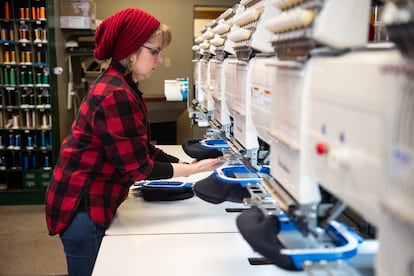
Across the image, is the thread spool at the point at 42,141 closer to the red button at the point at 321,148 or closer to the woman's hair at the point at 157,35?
the woman's hair at the point at 157,35

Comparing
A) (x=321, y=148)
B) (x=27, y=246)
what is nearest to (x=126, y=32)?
(x=321, y=148)

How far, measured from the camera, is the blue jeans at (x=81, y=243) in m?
1.83

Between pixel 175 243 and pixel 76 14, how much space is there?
13.7 ft

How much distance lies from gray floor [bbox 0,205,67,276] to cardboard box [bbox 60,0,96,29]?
214 cm

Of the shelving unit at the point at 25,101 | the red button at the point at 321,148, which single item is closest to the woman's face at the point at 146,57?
the red button at the point at 321,148

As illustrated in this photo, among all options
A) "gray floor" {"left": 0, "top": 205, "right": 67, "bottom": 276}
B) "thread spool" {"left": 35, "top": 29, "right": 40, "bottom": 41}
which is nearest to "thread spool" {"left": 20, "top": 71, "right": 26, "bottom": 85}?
"thread spool" {"left": 35, "top": 29, "right": 40, "bottom": 41}

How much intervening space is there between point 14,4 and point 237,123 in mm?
3733

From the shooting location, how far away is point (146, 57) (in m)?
1.86

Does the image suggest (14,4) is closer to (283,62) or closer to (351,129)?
(283,62)

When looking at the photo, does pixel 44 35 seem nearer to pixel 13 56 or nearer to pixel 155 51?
pixel 13 56

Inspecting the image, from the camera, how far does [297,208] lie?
1.20 m

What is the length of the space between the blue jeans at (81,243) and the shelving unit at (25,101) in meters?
3.37

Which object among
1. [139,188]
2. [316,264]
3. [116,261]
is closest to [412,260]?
[316,264]

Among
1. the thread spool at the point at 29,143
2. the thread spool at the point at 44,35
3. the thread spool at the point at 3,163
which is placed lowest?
the thread spool at the point at 3,163
